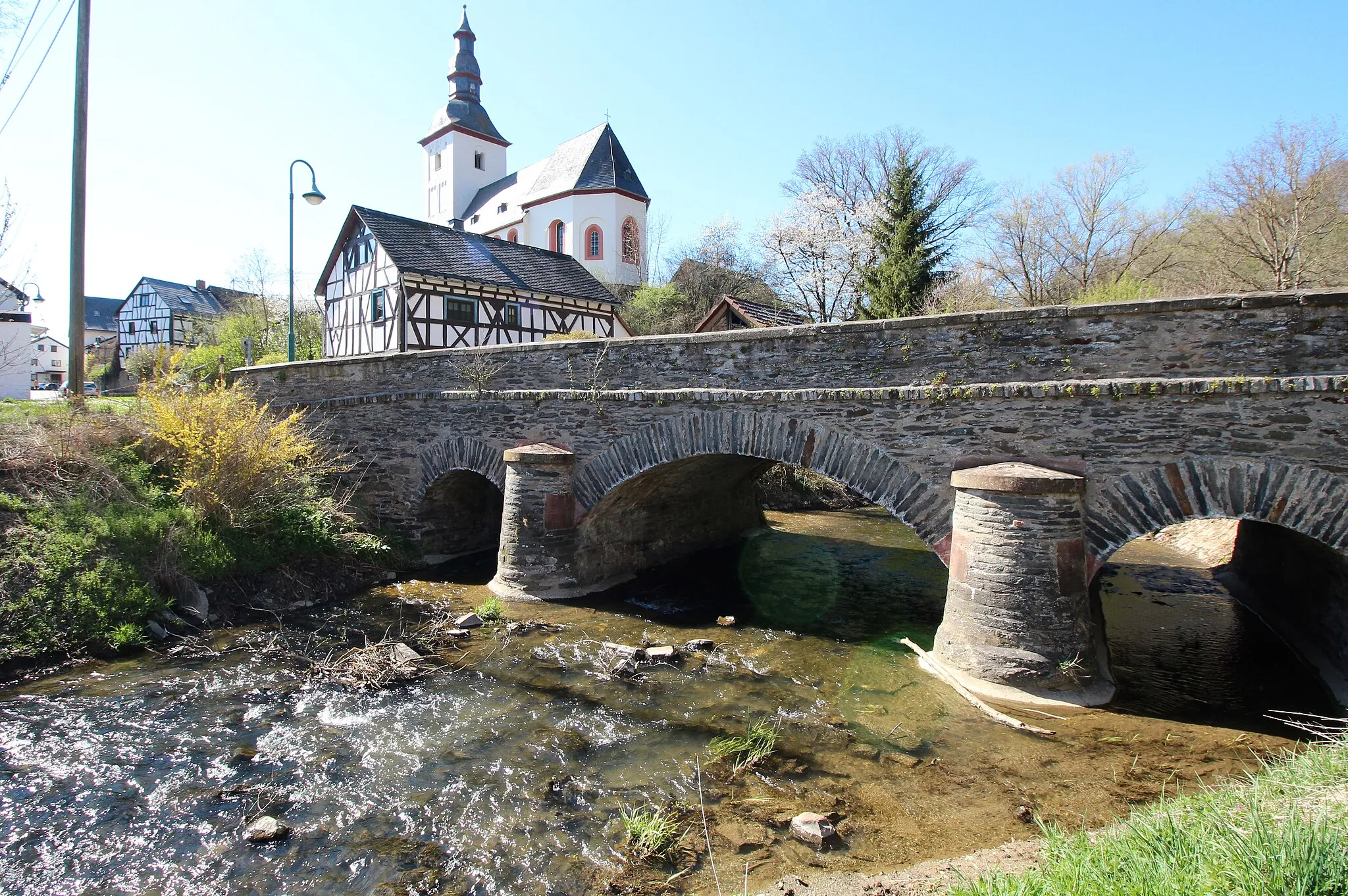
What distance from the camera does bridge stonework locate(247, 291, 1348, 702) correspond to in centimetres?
606

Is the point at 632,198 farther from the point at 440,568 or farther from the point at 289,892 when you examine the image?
the point at 289,892

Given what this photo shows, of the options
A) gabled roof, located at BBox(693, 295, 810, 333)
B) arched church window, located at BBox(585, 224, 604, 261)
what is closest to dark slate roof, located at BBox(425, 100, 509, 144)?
arched church window, located at BBox(585, 224, 604, 261)

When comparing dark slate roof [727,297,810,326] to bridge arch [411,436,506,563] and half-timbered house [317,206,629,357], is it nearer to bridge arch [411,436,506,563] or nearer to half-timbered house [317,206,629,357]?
half-timbered house [317,206,629,357]

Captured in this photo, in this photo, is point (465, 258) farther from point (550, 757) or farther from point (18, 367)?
point (550, 757)

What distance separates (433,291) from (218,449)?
36.5 ft

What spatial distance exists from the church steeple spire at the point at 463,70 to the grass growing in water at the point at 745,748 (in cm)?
4458

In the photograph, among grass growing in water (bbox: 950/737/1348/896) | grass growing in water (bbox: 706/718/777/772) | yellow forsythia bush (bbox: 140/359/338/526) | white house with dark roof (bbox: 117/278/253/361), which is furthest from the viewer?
white house with dark roof (bbox: 117/278/253/361)

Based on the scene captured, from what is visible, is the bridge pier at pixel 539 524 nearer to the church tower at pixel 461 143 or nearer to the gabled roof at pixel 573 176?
the gabled roof at pixel 573 176

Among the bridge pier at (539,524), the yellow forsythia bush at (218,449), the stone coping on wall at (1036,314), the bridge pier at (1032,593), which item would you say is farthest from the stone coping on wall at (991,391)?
the yellow forsythia bush at (218,449)

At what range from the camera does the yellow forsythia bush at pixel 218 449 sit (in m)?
9.95

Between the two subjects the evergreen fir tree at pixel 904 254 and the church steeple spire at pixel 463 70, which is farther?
the church steeple spire at pixel 463 70

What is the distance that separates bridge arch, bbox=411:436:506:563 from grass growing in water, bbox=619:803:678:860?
6883 millimetres

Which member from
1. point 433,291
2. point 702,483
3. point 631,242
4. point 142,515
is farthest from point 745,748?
point 631,242

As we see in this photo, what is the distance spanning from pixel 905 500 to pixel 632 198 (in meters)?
32.8
